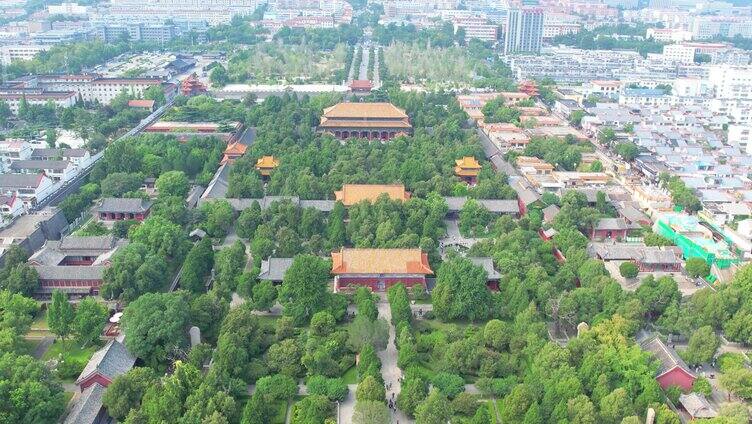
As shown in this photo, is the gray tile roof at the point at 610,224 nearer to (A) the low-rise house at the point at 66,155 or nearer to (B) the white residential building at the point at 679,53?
(A) the low-rise house at the point at 66,155

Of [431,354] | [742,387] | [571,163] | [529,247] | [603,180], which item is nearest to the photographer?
[742,387]

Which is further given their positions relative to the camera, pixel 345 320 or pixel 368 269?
pixel 368 269

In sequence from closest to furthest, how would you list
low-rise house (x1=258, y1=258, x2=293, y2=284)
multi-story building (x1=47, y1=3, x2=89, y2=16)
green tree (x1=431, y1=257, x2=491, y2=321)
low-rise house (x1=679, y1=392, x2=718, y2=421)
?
low-rise house (x1=679, y1=392, x2=718, y2=421), green tree (x1=431, y1=257, x2=491, y2=321), low-rise house (x1=258, y1=258, x2=293, y2=284), multi-story building (x1=47, y1=3, x2=89, y2=16)

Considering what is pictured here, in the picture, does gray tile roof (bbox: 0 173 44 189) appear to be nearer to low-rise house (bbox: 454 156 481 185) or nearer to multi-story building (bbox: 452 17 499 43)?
low-rise house (bbox: 454 156 481 185)

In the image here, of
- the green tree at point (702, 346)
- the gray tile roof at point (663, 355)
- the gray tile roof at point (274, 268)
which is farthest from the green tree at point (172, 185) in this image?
the green tree at point (702, 346)

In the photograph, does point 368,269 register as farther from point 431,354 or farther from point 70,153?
point 70,153

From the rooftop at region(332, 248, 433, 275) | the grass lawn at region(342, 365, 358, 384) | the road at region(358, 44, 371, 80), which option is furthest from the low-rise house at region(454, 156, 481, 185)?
the road at region(358, 44, 371, 80)

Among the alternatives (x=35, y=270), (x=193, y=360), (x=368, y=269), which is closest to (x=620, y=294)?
(x=368, y=269)
